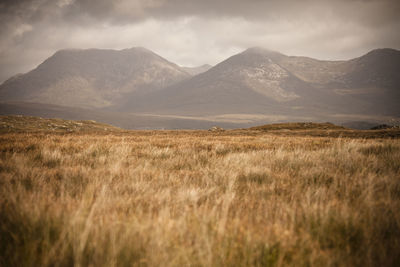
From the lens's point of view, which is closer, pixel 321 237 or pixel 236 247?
pixel 236 247

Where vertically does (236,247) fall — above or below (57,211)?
below

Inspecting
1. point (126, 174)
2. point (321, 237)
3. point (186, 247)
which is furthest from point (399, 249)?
point (126, 174)

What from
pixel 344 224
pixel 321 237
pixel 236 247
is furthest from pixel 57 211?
pixel 344 224

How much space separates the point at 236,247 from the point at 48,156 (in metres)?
4.79

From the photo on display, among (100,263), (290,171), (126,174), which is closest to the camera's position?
(100,263)

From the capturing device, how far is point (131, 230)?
168cm

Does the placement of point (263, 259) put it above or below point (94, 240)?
below

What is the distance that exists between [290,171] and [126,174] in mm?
3159

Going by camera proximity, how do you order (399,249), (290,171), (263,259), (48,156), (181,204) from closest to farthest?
(263,259), (399,249), (181,204), (290,171), (48,156)

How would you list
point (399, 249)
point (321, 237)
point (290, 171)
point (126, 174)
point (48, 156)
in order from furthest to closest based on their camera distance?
point (48, 156)
point (290, 171)
point (126, 174)
point (321, 237)
point (399, 249)

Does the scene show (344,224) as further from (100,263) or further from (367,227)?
(100,263)

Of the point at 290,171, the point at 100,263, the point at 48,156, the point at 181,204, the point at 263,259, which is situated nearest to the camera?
the point at 100,263

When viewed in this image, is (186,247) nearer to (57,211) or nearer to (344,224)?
(57,211)

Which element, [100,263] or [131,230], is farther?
[131,230]
